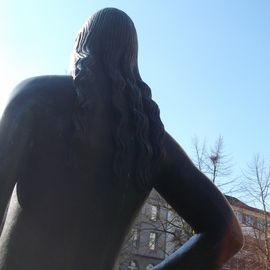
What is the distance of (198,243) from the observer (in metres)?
1.76

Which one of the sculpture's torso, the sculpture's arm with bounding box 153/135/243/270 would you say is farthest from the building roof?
the sculpture's torso

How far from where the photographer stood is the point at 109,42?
1.84m

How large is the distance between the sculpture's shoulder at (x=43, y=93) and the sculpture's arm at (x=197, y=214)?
0.41 metres

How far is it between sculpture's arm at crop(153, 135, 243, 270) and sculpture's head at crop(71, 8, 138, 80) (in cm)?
33

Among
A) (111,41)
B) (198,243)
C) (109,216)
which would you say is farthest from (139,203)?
(111,41)

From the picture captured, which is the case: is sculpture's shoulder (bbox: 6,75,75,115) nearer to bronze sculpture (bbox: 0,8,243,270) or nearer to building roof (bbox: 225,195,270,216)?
bronze sculpture (bbox: 0,8,243,270)

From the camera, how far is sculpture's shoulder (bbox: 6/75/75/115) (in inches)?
61.0

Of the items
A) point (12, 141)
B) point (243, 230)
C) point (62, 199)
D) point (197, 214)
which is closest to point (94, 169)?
point (62, 199)

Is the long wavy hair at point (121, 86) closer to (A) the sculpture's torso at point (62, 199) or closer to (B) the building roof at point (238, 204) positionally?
(A) the sculpture's torso at point (62, 199)

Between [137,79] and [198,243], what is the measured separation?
2.04 feet

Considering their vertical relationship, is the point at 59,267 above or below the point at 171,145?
below

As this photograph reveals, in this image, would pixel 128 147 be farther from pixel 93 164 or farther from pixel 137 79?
pixel 137 79

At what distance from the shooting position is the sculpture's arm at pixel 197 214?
5.72ft

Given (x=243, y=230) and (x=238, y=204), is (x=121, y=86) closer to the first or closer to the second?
(x=243, y=230)
